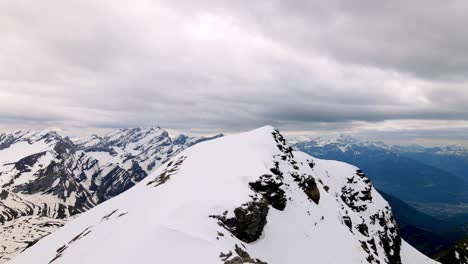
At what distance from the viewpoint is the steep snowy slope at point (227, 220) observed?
34.9 metres

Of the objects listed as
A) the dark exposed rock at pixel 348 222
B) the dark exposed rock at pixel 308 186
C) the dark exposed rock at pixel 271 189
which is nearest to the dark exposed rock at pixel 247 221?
the dark exposed rock at pixel 271 189

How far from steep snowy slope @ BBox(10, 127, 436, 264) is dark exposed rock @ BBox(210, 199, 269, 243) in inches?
5.6

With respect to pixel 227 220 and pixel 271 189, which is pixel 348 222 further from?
pixel 227 220

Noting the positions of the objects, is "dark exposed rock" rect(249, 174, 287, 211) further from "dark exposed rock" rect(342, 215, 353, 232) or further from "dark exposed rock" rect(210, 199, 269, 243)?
"dark exposed rock" rect(342, 215, 353, 232)

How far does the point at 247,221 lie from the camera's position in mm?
47969

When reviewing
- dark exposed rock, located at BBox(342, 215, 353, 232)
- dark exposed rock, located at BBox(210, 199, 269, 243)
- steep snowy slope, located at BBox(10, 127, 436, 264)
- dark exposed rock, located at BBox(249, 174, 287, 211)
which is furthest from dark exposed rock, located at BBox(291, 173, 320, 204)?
dark exposed rock, located at BBox(210, 199, 269, 243)

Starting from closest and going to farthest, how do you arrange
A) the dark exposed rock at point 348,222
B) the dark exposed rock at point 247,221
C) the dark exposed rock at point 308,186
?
the dark exposed rock at point 247,221 < the dark exposed rock at point 308,186 < the dark exposed rock at point 348,222

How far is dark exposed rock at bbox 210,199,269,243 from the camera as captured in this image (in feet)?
148

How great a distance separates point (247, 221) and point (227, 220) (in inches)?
170

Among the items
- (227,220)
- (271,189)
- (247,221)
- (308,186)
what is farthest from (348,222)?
(227,220)

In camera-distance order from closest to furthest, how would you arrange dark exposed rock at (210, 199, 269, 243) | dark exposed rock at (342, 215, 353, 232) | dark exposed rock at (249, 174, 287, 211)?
dark exposed rock at (210, 199, 269, 243) < dark exposed rock at (249, 174, 287, 211) < dark exposed rock at (342, 215, 353, 232)

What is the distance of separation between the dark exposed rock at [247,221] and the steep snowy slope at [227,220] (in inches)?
5.6

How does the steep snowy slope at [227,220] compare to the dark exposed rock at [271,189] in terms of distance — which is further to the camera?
the dark exposed rock at [271,189]

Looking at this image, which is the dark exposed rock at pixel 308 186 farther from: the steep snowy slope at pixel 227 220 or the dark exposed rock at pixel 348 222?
the dark exposed rock at pixel 348 222
